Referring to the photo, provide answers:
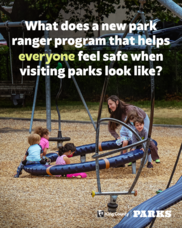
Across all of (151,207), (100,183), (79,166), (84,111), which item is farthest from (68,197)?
(84,111)

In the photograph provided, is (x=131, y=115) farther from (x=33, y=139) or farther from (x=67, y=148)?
(x=33, y=139)

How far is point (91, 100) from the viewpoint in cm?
1489

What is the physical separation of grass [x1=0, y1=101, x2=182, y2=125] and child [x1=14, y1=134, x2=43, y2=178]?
20.1ft

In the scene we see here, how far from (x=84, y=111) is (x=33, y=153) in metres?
7.98

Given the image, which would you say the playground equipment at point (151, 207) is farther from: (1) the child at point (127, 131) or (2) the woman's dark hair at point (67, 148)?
(2) the woman's dark hair at point (67, 148)

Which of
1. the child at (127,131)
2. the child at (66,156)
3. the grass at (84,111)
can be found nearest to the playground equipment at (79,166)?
the child at (66,156)

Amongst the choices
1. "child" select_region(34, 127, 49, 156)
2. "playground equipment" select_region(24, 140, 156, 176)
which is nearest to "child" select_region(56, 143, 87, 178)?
"playground equipment" select_region(24, 140, 156, 176)

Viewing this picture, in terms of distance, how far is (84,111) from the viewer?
488 inches

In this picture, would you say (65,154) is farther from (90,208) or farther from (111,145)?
(90,208)

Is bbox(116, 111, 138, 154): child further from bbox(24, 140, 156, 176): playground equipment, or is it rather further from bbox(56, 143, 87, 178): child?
bbox(56, 143, 87, 178): child

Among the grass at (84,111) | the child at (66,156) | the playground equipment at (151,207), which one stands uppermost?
the playground equipment at (151,207)

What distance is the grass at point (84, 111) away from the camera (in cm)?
1083

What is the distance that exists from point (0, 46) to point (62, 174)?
16955mm

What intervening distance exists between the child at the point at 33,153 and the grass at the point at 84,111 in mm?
6141
